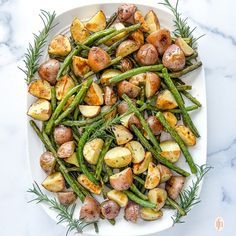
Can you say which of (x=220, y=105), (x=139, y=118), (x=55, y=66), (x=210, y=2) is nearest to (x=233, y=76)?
(x=220, y=105)

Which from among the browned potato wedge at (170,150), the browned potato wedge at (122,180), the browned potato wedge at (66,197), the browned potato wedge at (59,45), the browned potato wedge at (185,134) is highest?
the browned potato wedge at (59,45)

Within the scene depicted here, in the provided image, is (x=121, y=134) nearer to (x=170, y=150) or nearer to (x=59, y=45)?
(x=170, y=150)

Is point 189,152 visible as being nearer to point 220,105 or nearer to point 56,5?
point 220,105

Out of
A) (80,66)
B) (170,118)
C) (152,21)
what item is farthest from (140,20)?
(170,118)

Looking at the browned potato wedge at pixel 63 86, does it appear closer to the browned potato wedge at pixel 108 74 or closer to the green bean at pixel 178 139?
the browned potato wedge at pixel 108 74

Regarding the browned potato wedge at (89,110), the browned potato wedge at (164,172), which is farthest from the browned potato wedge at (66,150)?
the browned potato wedge at (164,172)

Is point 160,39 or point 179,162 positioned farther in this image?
point 179,162
